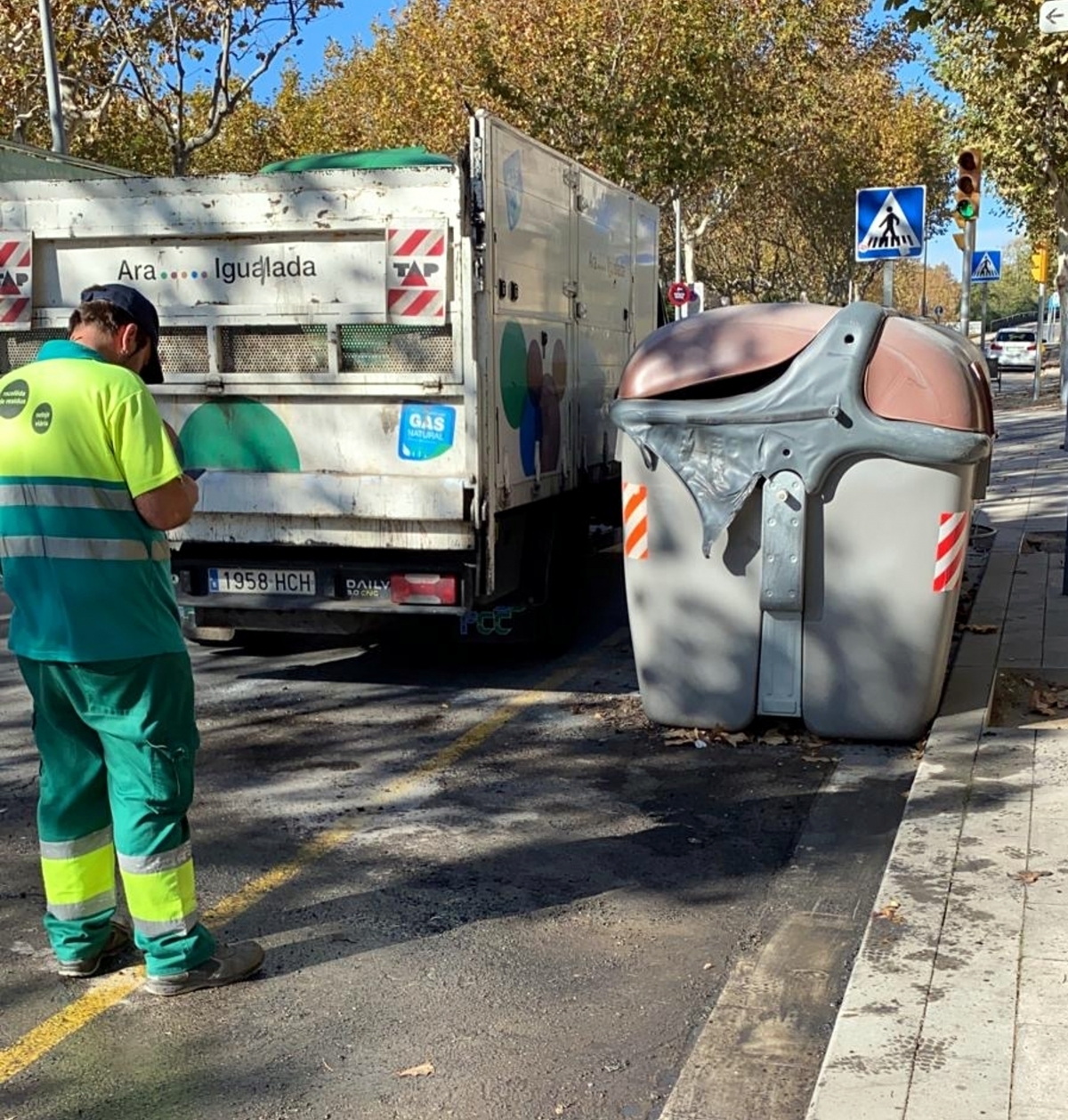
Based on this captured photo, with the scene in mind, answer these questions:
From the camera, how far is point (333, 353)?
632 cm

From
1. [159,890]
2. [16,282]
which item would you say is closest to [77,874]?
[159,890]

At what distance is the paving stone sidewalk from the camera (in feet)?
10.3

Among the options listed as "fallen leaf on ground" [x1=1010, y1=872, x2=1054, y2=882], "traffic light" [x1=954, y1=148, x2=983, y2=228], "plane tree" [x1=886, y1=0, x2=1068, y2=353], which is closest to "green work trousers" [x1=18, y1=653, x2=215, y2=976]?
"fallen leaf on ground" [x1=1010, y1=872, x2=1054, y2=882]

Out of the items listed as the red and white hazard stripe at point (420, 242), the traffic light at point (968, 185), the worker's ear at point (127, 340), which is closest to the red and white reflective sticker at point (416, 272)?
the red and white hazard stripe at point (420, 242)

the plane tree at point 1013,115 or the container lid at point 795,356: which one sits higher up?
the plane tree at point 1013,115

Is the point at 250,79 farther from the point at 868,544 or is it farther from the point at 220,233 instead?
the point at 868,544

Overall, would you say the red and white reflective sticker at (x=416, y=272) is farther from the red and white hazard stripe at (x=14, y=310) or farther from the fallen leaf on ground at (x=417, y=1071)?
the fallen leaf on ground at (x=417, y=1071)

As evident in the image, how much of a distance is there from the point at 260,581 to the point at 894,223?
6.58 m

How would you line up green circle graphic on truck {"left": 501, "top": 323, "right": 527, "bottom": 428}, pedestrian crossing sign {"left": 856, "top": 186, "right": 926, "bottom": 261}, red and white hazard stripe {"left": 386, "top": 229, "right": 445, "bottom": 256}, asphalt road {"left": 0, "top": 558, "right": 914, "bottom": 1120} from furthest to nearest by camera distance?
pedestrian crossing sign {"left": 856, "top": 186, "right": 926, "bottom": 261} → green circle graphic on truck {"left": 501, "top": 323, "right": 527, "bottom": 428} → red and white hazard stripe {"left": 386, "top": 229, "right": 445, "bottom": 256} → asphalt road {"left": 0, "top": 558, "right": 914, "bottom": 1120}

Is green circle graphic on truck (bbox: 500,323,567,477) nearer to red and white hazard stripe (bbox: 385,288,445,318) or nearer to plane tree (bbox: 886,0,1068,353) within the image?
red and white hazard stripe (bbox: 385,288,445,318)

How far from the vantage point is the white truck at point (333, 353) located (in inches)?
242

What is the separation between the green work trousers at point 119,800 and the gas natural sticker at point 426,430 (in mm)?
2598

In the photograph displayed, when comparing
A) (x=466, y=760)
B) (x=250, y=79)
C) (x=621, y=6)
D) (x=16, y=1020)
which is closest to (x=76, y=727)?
(x=16, y=1020)

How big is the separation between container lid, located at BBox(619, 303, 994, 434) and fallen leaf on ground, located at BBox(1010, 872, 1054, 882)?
196 centimetres
